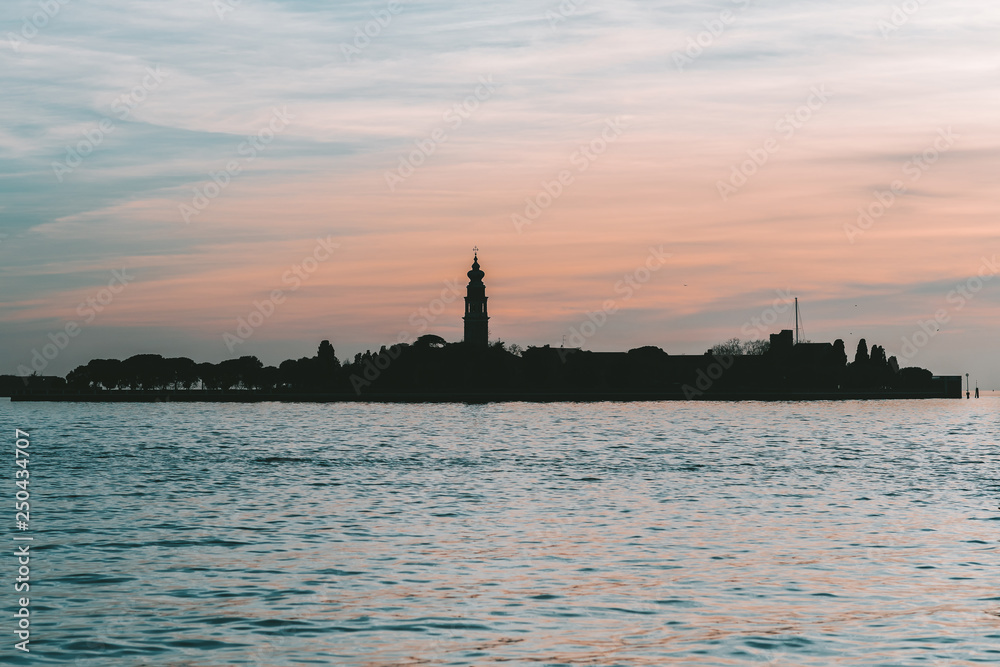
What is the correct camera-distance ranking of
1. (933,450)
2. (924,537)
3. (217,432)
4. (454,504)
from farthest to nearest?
(217,432), (933,450), (454,504), (924,537)

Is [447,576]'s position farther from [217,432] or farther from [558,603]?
[217,432]

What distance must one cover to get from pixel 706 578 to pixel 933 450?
191 feet

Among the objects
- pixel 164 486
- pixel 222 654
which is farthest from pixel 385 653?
pixel 164 486

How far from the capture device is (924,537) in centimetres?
3028

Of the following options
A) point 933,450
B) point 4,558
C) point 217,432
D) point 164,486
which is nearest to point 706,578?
point 4,558

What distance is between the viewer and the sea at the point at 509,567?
18.0m

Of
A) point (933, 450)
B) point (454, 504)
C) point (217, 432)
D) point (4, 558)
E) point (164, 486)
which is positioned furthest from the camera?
point (217, 432)

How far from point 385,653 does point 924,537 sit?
17.7m

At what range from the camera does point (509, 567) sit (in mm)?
25078

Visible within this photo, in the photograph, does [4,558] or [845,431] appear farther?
[845,431]

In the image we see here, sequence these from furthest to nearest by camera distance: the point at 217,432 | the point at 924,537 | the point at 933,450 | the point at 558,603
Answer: the point at 217,432, the point at 933,450, the point at 924,537, the point at 558,603

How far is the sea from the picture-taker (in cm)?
1798

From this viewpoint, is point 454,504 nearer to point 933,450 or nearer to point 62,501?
point 62,501

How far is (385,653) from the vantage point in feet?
57.6
